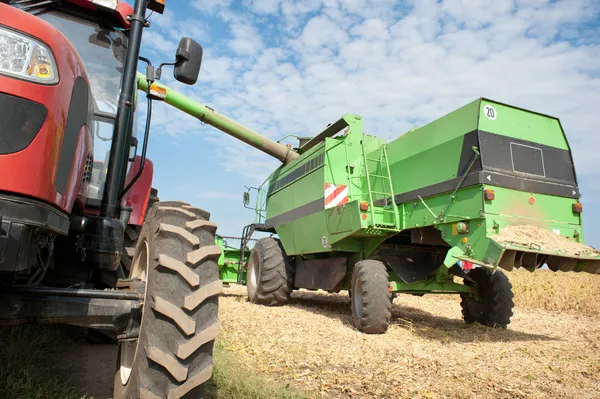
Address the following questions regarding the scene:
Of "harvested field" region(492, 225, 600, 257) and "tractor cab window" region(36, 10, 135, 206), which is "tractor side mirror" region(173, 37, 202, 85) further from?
"harvested field" region(492, 225, 600, 257)

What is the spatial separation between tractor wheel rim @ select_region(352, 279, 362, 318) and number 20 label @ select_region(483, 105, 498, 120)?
112 inches

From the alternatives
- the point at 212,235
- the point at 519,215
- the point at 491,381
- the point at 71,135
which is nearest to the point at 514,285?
the point at 519,215

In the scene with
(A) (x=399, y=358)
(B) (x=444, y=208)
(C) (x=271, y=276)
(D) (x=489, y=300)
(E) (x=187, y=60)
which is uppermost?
(E) (x=187, y=60)

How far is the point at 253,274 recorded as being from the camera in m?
9.72

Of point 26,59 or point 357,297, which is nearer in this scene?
point 26,59

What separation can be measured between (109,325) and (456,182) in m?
4.65

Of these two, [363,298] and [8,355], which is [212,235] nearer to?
[8,355]

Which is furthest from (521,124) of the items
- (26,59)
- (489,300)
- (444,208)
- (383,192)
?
(26,59)

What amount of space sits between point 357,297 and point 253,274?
3.84 metres

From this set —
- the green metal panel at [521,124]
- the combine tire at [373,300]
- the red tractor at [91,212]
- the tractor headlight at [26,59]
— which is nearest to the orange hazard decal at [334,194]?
the combine tire at [373,300]

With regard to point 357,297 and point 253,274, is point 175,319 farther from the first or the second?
point 253,274

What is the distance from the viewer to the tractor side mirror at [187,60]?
2820mm

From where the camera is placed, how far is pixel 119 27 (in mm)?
3312

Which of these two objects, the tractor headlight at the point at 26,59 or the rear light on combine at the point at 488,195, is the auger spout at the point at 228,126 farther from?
the tractor headlight at the point at 26,59
